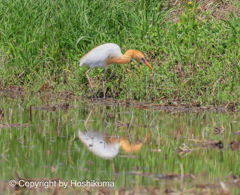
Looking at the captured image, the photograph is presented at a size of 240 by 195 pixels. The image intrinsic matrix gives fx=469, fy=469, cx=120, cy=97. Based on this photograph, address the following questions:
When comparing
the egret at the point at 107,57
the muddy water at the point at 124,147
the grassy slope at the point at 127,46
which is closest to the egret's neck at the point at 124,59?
the egret at the point at 107,57

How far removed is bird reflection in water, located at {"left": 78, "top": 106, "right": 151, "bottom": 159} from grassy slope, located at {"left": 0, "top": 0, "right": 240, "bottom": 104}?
3021 millimetres

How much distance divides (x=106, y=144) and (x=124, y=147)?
23 cm

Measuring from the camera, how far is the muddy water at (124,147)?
12.4ft

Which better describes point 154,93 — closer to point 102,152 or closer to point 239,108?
point 239,108

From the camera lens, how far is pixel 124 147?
491cm

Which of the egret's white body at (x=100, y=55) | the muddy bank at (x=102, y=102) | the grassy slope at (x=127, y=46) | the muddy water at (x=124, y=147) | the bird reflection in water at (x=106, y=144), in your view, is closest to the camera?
the muddy water at (x=124, y=147)

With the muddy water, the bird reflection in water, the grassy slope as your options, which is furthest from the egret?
the bird reflection in water

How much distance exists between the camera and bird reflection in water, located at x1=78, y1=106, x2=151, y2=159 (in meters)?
4.68

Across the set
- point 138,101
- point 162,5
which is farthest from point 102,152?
point 162,5

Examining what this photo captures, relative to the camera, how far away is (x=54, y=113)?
291 inches

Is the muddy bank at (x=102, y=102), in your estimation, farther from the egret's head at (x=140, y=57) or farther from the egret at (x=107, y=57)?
the egret's head at (x=140, y=57)

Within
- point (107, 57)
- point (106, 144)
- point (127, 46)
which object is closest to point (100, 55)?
point (107, 57)

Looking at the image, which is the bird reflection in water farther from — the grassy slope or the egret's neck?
the egret's neck

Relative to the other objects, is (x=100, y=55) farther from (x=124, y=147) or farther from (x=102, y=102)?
(x=124, y=147)
